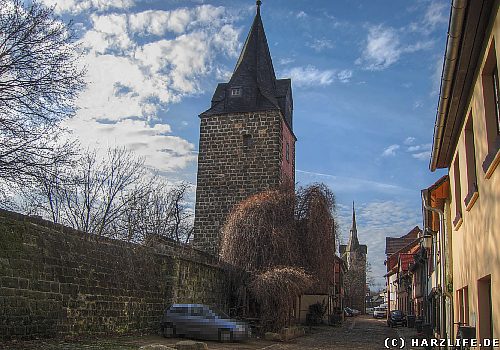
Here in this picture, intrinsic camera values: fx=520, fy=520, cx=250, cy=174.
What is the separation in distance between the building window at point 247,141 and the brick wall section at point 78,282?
1485 centimetres

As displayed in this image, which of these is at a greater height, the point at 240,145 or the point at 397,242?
the point at 240,145

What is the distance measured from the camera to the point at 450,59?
646 centimetres

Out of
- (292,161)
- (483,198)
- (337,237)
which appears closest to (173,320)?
(337,237)

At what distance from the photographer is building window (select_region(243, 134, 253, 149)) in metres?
34.2

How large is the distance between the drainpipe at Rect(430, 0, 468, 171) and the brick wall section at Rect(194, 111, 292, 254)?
24.0m

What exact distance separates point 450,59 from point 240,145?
28.0 m

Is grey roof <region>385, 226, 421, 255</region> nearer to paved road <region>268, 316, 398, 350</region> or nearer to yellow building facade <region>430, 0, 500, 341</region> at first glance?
paved road <region>268, 316, 398, 350</region>

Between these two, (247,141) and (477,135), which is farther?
(247,141)

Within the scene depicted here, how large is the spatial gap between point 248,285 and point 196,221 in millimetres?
11941

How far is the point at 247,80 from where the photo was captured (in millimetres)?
36281

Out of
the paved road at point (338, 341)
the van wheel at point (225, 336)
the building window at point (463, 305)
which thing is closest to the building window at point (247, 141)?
the paved road at point (338, 341)

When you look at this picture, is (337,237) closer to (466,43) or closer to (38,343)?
(38,343)

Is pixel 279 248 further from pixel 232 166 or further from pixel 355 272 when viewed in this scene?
pixel 355 272

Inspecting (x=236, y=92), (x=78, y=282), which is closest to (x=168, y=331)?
(x=78, y=282)
